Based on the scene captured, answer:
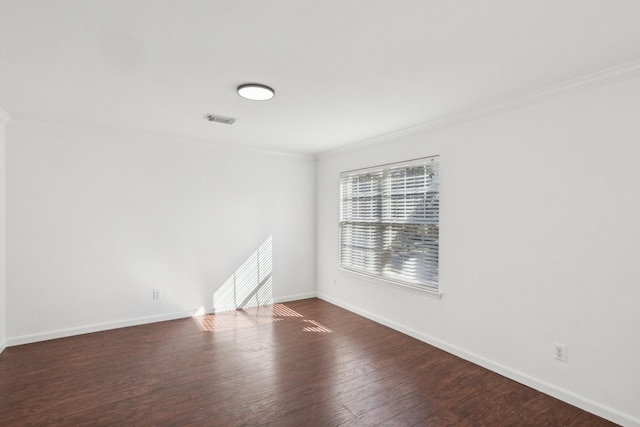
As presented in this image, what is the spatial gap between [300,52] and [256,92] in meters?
0.71

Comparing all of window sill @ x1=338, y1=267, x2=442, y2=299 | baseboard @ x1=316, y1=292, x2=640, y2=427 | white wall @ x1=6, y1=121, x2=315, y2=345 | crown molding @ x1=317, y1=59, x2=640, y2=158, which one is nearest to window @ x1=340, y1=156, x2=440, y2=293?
window sill @ x1=338, y1=267, x2=442, y2=299

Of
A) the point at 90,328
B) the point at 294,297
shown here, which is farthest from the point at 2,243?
the point at 294,297

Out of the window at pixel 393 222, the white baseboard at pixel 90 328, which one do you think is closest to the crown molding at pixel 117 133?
the window at pixel 393 222

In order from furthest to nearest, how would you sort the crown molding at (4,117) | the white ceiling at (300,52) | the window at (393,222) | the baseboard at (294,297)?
the baseboard at (294,297), the window at (393,222), the crown molding at (4,117), the white ceiling at (300,52)

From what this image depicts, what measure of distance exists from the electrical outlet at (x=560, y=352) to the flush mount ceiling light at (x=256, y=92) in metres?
3.09

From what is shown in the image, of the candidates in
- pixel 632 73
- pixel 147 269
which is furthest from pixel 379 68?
pixel 147 269

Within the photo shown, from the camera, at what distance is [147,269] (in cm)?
420

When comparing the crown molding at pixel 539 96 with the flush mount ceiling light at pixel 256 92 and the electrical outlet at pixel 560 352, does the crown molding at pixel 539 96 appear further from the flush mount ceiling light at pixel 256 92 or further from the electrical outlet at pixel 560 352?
the electrical outlet at pixel 560 352

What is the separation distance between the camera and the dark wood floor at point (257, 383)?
7.50 feet

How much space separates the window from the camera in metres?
3.63

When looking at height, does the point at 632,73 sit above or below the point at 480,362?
above

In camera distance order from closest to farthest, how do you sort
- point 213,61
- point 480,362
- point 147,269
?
point 213,61 → point 480,362 → point 147,269

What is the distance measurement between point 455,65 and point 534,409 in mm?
2586

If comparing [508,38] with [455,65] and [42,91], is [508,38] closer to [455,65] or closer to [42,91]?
[455,65]
